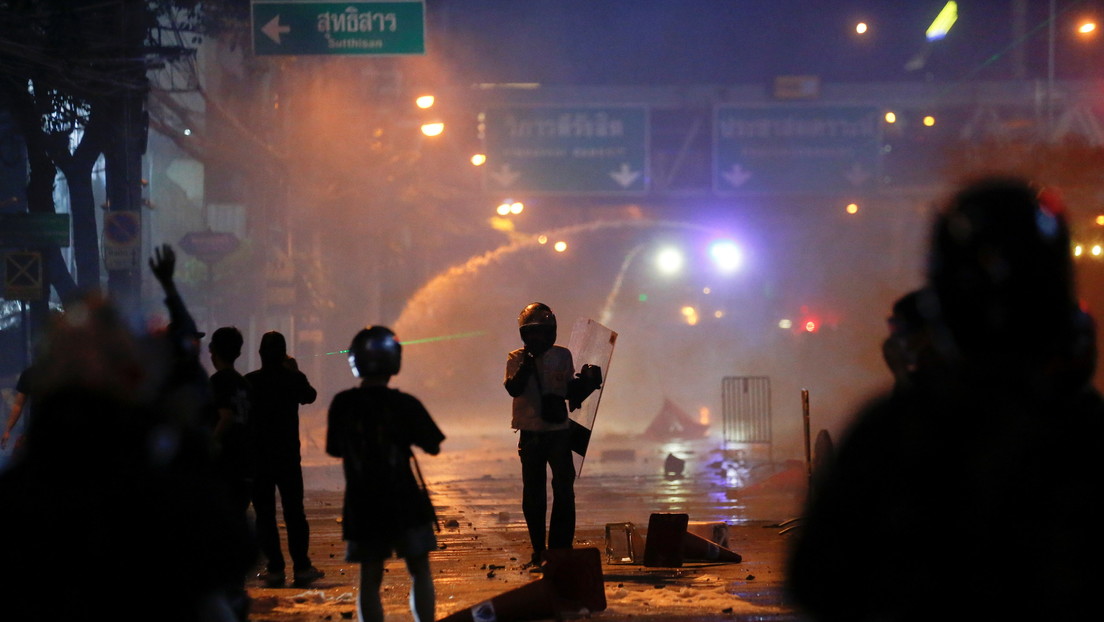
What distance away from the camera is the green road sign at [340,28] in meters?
13.6

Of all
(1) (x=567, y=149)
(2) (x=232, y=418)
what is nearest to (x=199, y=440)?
(2) (x=232, y=418)

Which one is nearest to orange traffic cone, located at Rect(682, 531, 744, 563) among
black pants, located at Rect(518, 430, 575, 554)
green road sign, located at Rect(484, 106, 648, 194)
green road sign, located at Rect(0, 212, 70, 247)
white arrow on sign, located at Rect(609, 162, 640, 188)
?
black pants, located at Rect(518, 430, 575, 554)

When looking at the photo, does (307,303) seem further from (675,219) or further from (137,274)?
(675,219)

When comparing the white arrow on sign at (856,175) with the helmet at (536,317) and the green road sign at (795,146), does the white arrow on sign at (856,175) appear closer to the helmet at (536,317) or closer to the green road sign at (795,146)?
the green road sign at (795,146)

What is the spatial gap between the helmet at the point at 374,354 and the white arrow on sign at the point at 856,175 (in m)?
19.8

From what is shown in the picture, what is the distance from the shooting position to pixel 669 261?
67.8 metres

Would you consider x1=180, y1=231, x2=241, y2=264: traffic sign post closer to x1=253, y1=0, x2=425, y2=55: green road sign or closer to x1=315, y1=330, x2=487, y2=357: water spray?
x1=253, y1=0, x2=425, y2=55: green road sign

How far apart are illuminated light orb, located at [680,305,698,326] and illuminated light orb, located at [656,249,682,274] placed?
773 centimetres

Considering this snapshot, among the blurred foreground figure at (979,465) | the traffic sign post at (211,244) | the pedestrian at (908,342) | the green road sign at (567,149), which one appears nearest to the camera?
the blurred foreground figure at (979,465)

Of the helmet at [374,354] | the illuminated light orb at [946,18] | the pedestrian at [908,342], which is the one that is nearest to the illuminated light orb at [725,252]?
the illuminated light orb at [946,18]

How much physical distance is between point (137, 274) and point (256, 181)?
13923 mm

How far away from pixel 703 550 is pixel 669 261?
6019 cm

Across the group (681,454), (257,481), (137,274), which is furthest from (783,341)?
(257,481)

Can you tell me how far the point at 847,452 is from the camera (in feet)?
7.34
